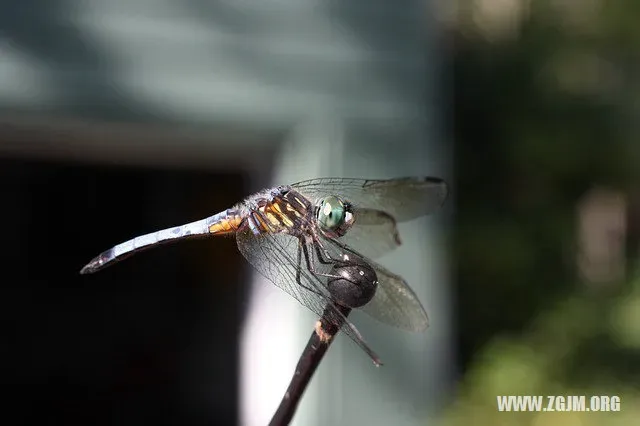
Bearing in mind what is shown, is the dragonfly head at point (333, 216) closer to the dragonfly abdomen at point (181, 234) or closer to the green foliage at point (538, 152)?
the dragonfly abdomen at point (181, 234)

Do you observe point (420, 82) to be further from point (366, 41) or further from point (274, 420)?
point (274, 420)

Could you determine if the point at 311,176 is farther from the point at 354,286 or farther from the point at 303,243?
the point at 354,286

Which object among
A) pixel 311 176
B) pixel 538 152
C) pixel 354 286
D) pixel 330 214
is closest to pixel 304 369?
pixel 354 286

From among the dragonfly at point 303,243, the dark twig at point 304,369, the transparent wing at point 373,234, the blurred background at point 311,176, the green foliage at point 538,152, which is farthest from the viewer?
the green foliage at point 538,152

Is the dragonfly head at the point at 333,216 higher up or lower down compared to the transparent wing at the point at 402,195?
lower down

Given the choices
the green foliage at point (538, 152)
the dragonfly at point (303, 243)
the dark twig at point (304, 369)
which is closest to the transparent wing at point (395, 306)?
the dragonfly at point (303, 243)

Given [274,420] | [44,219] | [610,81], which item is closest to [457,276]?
[610,81]
